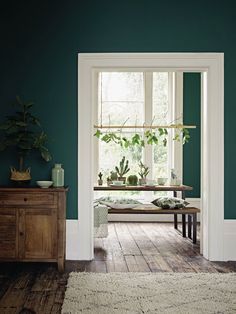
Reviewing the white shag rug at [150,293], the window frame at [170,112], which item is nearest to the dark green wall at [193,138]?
the window frame at [170,112]

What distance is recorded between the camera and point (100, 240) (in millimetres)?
5328

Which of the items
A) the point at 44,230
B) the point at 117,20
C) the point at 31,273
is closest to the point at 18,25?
the point at 117,20

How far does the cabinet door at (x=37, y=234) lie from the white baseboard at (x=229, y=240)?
194 cm

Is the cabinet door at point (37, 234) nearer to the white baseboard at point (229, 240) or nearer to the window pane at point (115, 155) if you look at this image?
the white baseboard at point (229, 240)

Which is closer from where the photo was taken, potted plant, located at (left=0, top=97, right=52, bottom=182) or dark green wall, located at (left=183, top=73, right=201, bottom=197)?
potted plant, located at (left=0, top=97, right=52, bottom=182)

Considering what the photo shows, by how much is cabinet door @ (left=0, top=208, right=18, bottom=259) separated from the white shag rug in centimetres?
71

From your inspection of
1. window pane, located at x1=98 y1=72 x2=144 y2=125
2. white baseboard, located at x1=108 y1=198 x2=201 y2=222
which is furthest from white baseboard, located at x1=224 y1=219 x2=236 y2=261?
window pane, located at x1=98 y1=72 x2=144 y2=125

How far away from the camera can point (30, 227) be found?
3.79m

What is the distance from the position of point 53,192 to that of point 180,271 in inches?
60.4

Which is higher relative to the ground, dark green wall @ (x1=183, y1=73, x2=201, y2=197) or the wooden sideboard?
dark green wall @ (x1=183, y1=73, x2=201, y2=197)

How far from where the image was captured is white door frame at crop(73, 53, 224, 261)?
13.9 ft

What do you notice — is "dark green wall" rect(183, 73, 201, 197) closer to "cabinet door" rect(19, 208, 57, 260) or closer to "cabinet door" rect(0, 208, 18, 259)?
"cabinet door" rect(19, 208, 57, 260)

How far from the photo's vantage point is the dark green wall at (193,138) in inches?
284

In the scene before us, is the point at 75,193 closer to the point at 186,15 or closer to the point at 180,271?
the point at 180,271
